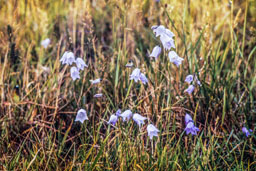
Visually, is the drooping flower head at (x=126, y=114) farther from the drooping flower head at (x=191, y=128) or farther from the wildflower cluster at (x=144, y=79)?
the drooping flower head at (x=191, y=128)

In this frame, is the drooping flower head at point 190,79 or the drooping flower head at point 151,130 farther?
the drooping flower head at point 190,79

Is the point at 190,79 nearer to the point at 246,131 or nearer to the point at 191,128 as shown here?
the point at 191,128

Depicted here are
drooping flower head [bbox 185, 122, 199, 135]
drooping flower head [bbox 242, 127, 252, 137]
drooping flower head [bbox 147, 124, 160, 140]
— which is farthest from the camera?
drooping flower head [bbox 242, 127, 252, 137]

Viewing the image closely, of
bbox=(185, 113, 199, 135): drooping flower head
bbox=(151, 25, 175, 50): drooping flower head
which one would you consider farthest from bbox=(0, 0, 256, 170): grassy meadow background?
bbox=(151, 25, 175, 50): drooping flower head

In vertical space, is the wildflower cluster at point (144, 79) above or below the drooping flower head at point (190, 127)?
above

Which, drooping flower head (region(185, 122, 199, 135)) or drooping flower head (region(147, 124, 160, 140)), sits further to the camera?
drooping flower head (region(185, 122, 199, 135))

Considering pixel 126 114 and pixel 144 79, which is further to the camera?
pixel 144 79

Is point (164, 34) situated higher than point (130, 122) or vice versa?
point (164, 34)

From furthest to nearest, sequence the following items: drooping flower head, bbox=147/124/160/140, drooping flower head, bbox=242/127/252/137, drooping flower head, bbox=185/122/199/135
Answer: drooping flower head, bbox=242/127/252/137, drooping flower head, bbox=185/122/199/135, drooping flower head, bbox=147/124/160/140

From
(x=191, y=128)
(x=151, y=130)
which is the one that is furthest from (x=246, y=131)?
(x=151, y=130)

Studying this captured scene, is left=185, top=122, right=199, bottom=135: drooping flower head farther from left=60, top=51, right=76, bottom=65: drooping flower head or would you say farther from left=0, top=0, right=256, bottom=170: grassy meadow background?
left=60, top=51, right=76, bottom=65: drooping flower head

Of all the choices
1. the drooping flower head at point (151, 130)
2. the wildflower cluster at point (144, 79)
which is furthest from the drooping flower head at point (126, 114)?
the drooping flower head at point (151, 130)

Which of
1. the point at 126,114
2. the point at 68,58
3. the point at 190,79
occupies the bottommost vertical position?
the point at 126,114

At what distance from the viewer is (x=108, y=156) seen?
1.53m
